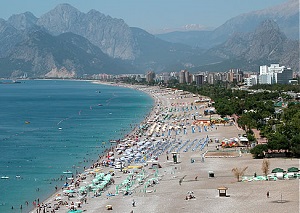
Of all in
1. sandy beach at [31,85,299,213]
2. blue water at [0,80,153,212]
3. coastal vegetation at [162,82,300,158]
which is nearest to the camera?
sandy beach at [31,85,299,213]

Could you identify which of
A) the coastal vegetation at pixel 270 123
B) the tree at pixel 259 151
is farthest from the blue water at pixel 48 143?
the coastal vegetation at pixel 270 123

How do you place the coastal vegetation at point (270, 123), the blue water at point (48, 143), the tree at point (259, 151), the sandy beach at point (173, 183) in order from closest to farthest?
the sandy beach at point (173, 183), the blue water at point (48, 143), the coastal vegetation at point (270, 123), the tree at point (259, 151)

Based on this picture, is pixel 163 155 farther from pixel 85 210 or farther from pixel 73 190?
pixel 85 210

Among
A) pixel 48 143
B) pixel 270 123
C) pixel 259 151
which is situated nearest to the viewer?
pixel 259 151

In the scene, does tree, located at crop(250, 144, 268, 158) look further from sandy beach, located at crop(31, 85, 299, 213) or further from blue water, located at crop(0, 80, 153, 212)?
blue water, located at crop(0, 80, 153, 212)

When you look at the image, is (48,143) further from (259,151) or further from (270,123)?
(259,151)

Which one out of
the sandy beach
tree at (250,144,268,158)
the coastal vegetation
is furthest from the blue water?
the coastal vegetation

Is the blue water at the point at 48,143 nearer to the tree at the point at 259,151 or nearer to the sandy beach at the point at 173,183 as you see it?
the sandy beach at the point at 173,183

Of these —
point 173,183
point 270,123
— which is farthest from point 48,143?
point 173,183
